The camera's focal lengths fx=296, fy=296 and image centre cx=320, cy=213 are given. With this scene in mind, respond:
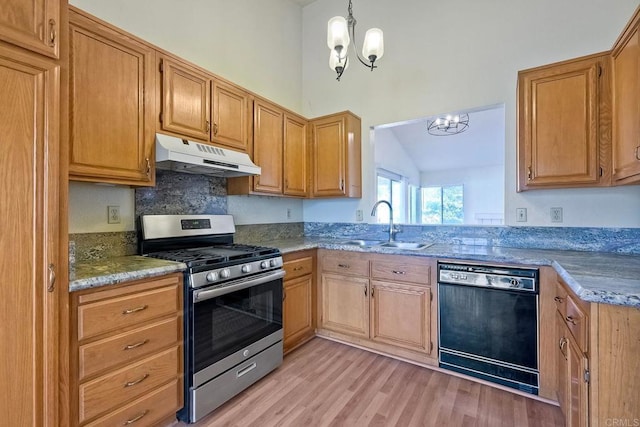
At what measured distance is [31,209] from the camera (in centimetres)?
116

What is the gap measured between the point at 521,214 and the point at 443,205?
5220 millimetres

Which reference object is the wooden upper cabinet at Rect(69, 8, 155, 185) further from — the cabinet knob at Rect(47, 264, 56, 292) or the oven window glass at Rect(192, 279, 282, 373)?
the oven window glass at Rect(192, 279, 282, 373)

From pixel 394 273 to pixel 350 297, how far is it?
488mm

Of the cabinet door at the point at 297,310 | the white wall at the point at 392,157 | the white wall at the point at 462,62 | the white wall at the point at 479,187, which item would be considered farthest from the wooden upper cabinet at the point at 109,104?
the white wall at the point at 479,187

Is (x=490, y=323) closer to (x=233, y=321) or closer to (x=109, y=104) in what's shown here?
(x=233, y=321)

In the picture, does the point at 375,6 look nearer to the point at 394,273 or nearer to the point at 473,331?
the point at 394,273

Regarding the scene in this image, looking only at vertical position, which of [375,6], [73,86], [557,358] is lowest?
[557,358]

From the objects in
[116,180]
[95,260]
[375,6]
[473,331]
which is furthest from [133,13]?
[473,331]

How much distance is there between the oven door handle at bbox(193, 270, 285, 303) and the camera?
1.72 meters

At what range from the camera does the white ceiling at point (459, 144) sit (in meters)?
5.52

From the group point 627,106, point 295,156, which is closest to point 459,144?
point 295,156

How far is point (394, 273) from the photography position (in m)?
2.45

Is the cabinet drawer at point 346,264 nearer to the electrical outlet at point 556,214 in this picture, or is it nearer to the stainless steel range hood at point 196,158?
the stainless steel range hood at point 196,158

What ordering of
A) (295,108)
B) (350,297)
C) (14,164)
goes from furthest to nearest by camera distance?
(295,108), (350,297), (14,164)
